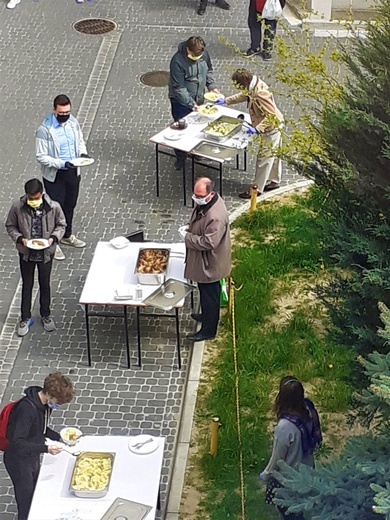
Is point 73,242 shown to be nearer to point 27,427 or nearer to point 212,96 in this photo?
point 212,96

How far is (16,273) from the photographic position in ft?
41.1

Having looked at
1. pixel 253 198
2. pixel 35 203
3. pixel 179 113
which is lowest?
pixel 253 198

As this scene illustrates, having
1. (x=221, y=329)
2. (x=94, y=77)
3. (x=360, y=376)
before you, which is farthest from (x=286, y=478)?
(x=94, y=77)

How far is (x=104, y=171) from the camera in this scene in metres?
14.6

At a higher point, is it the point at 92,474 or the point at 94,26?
the point at 92,474

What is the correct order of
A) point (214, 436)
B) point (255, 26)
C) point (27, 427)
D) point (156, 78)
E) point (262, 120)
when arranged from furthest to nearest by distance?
point (255, 26), point (156, 78), point (262, 120), point (214, 436), point (27, 427)

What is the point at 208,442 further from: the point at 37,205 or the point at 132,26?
the point at 132,26

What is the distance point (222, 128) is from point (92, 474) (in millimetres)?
6700

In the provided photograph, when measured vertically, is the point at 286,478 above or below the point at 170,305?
above

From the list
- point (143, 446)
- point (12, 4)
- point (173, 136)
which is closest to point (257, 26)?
point (173, 136)

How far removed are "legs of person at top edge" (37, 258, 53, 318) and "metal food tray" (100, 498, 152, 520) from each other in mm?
3718

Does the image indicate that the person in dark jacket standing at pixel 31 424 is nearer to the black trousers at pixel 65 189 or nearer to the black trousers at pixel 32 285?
the black trousers at pixel 32 285

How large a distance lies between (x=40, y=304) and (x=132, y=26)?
29.6 feet

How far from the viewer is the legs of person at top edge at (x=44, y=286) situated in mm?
11133
